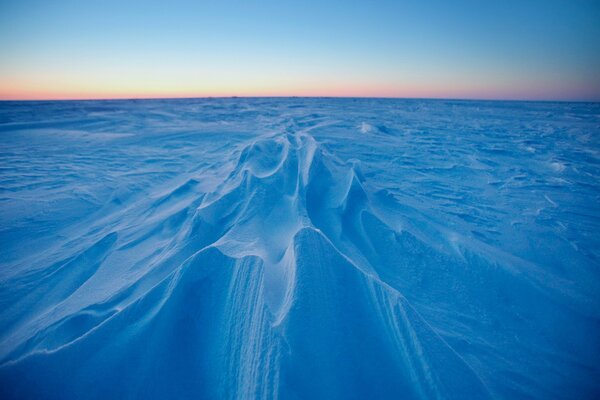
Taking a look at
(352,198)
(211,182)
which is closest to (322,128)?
(211,182)

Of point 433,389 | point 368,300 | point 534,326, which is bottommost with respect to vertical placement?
point 534,326

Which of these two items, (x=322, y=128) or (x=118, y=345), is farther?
(x=322, y=128)

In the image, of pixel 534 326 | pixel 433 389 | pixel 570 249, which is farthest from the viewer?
pixel 570 249

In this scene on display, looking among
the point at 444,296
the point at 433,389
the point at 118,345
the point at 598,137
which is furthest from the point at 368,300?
the point at 598,137

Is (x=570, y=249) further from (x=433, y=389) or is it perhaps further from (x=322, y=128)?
(x=322, y=128)

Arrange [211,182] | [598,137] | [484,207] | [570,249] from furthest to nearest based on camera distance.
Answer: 1. [598,137]
2. [211,182]
3. [484,207]
4. [570,249]

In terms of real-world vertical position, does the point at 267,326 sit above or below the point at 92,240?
above
